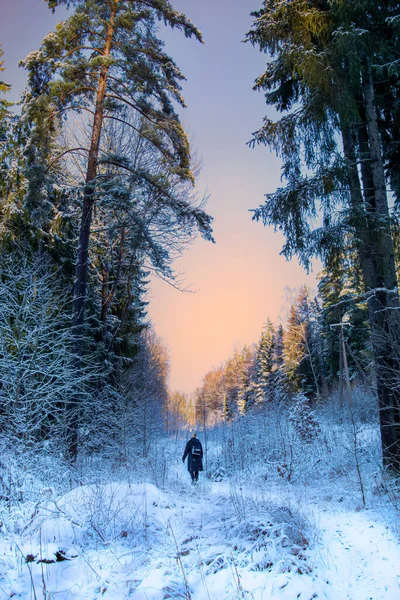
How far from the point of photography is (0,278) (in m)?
9.18

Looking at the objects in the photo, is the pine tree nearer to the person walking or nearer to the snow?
the person walking

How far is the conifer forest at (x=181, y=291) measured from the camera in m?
3.60

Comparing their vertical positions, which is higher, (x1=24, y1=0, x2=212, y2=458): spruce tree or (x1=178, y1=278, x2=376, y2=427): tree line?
(x1=24, y1=0, x2=212, y2=458): spruce tree

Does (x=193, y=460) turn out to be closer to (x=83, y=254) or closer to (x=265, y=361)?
(x=83, y=254)

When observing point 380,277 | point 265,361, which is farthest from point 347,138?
point 265,361

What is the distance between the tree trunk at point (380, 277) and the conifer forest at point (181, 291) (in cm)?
4

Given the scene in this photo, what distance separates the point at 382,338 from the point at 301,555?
422cm

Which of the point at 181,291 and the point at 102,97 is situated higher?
the point at 102,97

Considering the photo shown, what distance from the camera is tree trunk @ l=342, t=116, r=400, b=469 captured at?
659 centimetres

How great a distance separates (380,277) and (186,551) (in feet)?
20.8

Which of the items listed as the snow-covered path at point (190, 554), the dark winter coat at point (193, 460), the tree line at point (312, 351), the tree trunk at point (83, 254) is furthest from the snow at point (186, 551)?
the tree line at point (312, 351)

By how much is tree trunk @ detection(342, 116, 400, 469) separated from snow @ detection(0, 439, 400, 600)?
5.83ft

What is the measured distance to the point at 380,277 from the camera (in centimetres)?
725

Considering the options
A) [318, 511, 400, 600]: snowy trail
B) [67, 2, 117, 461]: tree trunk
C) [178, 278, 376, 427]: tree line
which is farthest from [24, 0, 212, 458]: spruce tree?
[178, 278, 376, 427]: tree line
